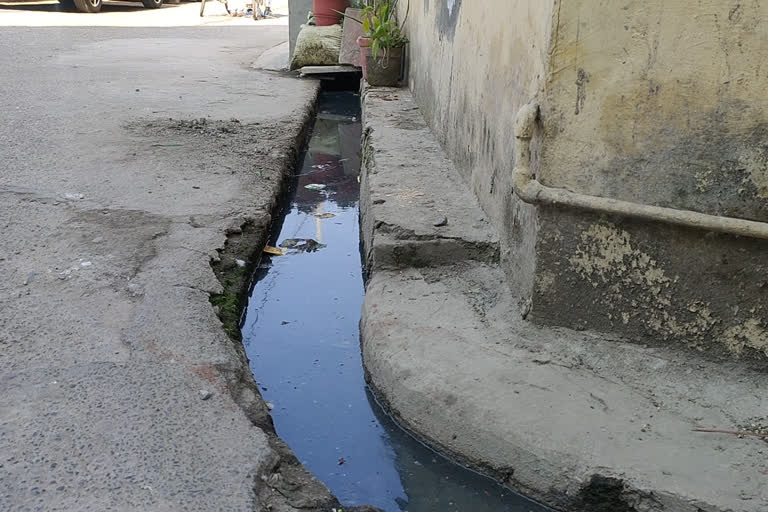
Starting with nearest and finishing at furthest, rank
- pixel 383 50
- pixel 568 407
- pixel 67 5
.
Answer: pixel 568 407 < pixel 383 50 < pixel 67 5

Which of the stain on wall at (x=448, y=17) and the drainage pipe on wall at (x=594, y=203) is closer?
the drainage pipe on wall at (x=594, y=203)

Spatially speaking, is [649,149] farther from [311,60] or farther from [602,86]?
[311,60]

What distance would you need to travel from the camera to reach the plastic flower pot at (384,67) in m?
6.53

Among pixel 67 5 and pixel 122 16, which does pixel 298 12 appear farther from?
pixel 67 5

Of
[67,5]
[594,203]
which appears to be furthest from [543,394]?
[67,5]

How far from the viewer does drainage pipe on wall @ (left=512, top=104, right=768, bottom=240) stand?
81.3 inches

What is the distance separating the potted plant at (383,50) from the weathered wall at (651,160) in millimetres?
4034

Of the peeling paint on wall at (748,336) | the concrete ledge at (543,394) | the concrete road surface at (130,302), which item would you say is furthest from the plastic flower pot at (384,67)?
the peeling paint on wall at (748,336)

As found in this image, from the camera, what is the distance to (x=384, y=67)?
6.56m

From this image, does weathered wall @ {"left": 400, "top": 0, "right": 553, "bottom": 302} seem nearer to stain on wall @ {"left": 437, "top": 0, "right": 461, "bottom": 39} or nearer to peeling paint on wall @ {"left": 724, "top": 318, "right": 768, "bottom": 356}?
stain on wall @ {"left": 437, "top": 0, "right": 461, "bottom": 39}

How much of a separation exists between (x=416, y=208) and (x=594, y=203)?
3.89 ft

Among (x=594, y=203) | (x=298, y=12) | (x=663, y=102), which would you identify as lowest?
(x=594, y=203)

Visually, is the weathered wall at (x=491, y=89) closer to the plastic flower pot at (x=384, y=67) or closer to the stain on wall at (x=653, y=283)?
the stain on wall at (x=653, y=283)

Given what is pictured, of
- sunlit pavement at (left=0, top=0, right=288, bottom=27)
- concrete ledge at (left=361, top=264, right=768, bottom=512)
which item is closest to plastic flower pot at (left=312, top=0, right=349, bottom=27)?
sunlit pavement at (left=0, top=0, right=288, bottom=27)
